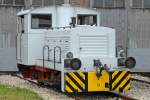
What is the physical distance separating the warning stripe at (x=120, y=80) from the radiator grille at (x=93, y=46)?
831mm

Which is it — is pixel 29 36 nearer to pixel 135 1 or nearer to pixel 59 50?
pixel 59 50

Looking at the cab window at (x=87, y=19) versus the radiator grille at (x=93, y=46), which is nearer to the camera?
the radiator grille at (x=93, y=46)

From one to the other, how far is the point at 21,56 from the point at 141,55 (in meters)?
12.5

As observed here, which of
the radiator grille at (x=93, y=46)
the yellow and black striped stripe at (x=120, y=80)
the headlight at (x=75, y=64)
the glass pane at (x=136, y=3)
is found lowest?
the yellow and black striped stripe at (x=120, y=80)

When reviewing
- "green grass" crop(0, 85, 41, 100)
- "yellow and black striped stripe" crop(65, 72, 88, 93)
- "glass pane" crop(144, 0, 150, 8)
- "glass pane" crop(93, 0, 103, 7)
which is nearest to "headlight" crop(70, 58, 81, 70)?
"yellow and black striped stripe" crop(65, 72, 88, 93)

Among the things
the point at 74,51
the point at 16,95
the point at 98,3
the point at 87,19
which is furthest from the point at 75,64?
the point at 98,3

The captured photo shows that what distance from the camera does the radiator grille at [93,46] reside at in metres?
15.6

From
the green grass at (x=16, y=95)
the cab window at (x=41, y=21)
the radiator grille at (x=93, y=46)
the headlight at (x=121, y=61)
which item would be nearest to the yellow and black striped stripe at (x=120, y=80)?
the headlight at (x=121, y=61)

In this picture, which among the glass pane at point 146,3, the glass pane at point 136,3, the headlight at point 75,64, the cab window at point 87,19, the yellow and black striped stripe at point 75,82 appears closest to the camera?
the headlight at point 75,64

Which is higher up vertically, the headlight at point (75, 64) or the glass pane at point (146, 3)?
the glass pane at point (146, 3)

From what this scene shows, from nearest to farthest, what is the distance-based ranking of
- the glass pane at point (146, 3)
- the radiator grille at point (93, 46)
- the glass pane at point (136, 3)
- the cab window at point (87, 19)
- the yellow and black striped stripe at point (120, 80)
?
the yellow and black striped stripe at point (120, 80)
the radiator grille at point (93, 46)
the cab window at point (87, 19)
the glass pane at point (136, 3)
the glass pane at point (146, 3)

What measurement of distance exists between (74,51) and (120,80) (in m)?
1.71

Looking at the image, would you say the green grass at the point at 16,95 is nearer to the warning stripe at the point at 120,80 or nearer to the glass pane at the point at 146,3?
the warning stripe at the point at 120,80

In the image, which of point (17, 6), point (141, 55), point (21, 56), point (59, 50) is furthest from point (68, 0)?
point (59, 50)
